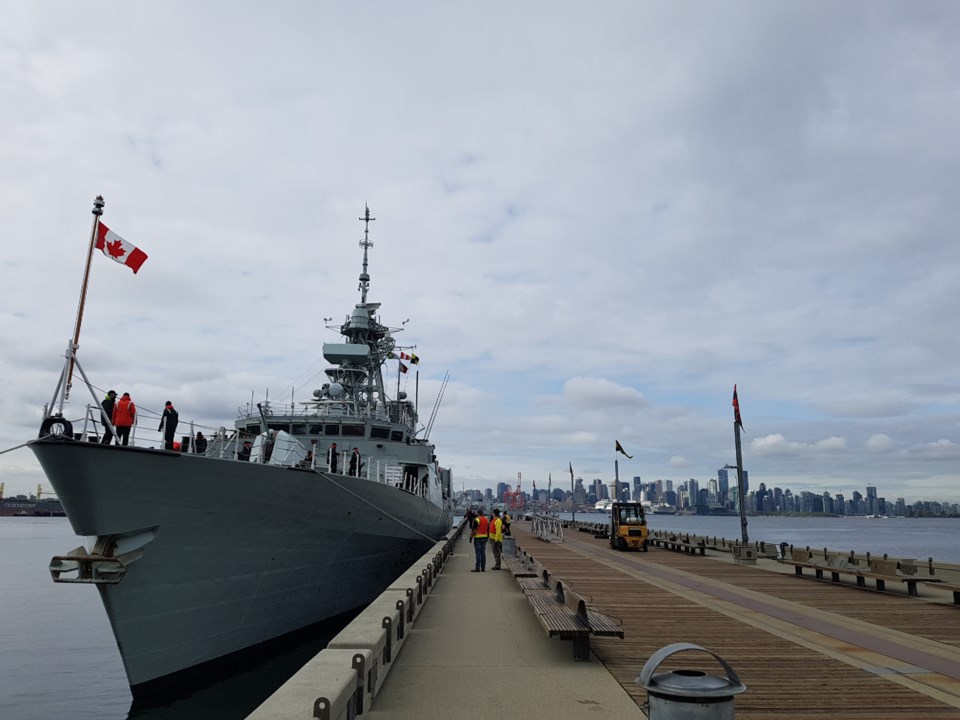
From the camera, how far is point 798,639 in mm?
8930

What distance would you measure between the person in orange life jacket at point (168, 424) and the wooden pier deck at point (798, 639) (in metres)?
7.67

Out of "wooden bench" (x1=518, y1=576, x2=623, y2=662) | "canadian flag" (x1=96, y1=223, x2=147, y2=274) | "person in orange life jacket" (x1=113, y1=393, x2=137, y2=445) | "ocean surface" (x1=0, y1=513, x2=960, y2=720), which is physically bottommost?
"ocean surface" (x1=0, y1=513, x2=960, y2=720)

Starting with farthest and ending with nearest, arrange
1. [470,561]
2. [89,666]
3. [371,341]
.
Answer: [371,341]
[470,561]
[89,666]

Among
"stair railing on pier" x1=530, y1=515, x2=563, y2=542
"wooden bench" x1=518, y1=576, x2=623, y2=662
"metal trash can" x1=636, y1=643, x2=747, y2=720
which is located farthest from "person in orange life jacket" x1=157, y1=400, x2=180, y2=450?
"stair railing on pier" x1=530, y1=515, x2=563, y2=542

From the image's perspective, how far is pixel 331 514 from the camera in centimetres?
1429

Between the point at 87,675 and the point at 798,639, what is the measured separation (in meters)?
16.1

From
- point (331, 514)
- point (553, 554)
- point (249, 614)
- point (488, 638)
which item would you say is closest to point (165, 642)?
point (249, 614)

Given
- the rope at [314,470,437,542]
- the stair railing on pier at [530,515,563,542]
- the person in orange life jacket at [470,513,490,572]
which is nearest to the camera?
the rope at [314,470,437,542]

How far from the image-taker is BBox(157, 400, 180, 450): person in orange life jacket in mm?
11234

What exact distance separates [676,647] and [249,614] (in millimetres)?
10792

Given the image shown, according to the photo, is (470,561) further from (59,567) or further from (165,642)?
(59,567)

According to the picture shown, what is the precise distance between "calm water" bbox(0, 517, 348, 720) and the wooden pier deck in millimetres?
6523

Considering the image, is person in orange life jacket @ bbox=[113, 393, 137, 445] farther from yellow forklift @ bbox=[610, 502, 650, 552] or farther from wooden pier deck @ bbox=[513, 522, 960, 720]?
yellow forklift @ bbox=[610, 502, 650, 552]

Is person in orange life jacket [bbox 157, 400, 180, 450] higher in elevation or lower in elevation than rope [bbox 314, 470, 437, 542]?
higher
